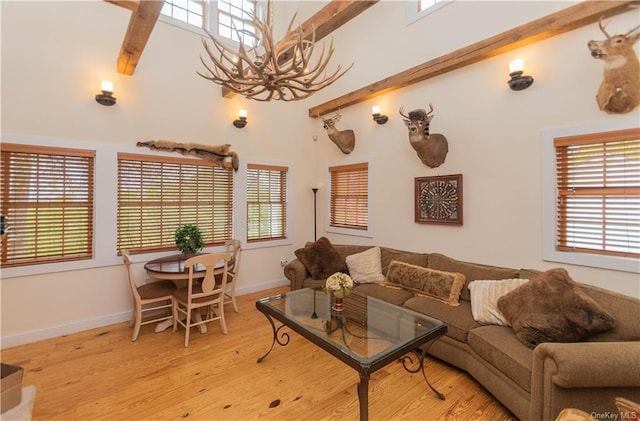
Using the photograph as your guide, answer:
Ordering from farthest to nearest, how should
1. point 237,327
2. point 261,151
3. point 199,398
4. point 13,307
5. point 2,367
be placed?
1. point 261,151
2. point 237,327
3. point 13,307
4. point 199,398
5. point 2,367

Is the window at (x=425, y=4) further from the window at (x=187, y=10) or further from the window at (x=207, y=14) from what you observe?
the window at (x=187, y=10)

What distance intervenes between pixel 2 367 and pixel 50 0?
354 cm

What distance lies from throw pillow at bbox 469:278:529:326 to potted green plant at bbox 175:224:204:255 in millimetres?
3154

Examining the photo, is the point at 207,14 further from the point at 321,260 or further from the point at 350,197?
the point at 321,260

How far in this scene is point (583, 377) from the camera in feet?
4.91

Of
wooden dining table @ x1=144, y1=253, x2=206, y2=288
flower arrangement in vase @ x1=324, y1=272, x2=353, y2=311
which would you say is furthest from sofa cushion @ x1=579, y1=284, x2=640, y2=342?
wooden dining table @ x1=144, y1=253, x2=206, y2=288

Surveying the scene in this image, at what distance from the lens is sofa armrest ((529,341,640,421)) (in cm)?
150

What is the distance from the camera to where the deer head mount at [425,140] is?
326 centimetres

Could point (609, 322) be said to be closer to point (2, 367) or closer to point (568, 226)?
point (568, 226)

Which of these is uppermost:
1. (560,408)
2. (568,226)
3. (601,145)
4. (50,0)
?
(50,0)

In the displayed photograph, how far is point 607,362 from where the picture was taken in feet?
4.95

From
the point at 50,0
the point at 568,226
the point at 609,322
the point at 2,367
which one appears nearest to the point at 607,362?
the point at 609,322

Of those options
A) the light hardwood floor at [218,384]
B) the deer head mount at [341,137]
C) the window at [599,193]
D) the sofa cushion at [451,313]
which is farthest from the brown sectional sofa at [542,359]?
the deer head mount at [341,137]

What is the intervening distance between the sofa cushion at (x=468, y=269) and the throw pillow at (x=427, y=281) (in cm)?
9
